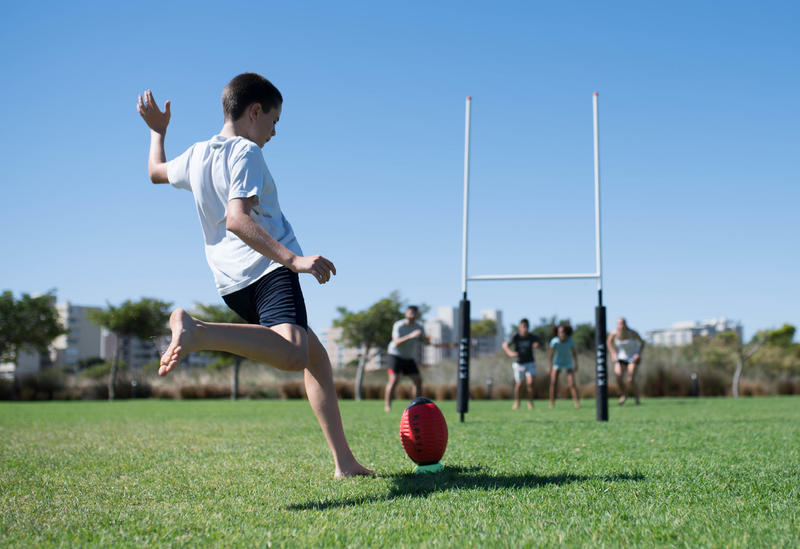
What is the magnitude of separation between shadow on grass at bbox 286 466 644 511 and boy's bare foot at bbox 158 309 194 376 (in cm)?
80

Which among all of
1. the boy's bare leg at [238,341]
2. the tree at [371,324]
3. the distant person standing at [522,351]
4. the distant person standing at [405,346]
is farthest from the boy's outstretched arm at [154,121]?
the tree at [371,324]

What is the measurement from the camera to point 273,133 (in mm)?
3357

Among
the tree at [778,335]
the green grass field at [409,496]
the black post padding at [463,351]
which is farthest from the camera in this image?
the tree at [778,335]

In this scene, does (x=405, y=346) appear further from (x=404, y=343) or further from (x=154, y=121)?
(x=154, y=121)

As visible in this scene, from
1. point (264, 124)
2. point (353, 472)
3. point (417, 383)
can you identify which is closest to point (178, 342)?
point (264, 124)

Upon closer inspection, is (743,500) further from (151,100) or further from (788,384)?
(788,384)

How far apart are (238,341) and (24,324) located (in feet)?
124

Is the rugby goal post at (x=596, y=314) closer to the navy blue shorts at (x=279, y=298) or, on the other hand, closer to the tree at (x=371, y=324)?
the navy blue shorts at (x=279, y=298)

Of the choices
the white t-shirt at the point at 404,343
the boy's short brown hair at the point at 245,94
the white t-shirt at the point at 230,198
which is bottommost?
the white t-shirt at the point at 404,343

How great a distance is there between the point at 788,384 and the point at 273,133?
28.9 metres

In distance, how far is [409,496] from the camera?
2887mm

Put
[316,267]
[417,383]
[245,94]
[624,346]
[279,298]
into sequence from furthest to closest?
1. [624,346]
2. [417,383]
3. [245,94]
4. [279,298]
5. [316,267]

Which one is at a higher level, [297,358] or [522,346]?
[522,346]

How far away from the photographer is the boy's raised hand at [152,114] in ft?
12.2
